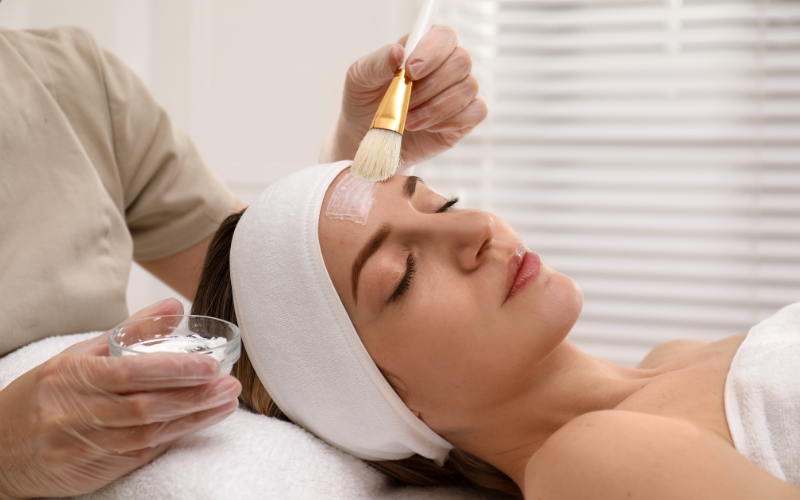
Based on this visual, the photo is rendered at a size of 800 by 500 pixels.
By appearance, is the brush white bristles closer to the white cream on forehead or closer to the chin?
the white cream on forehead

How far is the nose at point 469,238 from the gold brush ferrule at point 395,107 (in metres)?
0.18

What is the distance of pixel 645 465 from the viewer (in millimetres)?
677

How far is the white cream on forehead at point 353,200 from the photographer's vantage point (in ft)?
3.06

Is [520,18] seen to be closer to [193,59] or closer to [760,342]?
[193,59]

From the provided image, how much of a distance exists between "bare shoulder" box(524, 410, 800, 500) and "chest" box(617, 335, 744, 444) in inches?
2.3

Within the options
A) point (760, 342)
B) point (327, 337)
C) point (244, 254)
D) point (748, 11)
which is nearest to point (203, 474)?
point (327, 337)

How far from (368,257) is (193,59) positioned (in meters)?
1.64

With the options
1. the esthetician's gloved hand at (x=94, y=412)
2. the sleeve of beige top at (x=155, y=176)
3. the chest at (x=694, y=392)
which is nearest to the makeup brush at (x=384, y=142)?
the esthetician's gloved hand at (x=94, y=412)

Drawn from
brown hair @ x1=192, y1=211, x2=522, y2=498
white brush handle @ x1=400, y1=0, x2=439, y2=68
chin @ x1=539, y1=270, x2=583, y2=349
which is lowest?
brown hair @ x1=192, y1=211, x2=522, y2=498

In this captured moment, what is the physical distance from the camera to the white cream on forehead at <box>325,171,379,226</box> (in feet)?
3.06

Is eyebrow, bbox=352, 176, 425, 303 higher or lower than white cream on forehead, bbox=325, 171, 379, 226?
lower

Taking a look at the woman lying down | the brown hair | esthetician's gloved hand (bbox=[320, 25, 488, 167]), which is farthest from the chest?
esthetician's gloved hand (bbox=[320, 25, 488, 167])

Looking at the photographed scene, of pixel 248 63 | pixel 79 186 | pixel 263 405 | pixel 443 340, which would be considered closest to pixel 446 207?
pixel 443 340

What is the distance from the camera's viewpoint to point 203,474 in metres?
0.74
